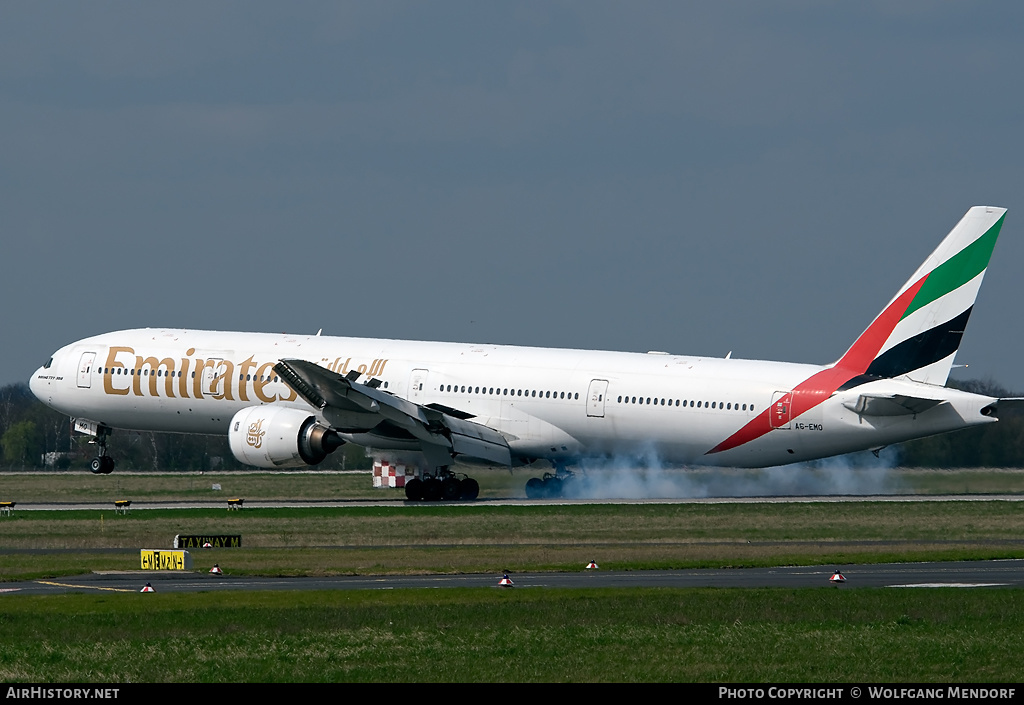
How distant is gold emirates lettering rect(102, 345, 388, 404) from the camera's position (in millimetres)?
54438

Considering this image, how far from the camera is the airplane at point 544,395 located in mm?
49250

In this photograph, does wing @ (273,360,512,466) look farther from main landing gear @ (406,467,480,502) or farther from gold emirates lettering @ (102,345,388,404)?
gold emirates lettering @ (102,345,388,404)

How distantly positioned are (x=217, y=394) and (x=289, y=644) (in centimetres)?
3659

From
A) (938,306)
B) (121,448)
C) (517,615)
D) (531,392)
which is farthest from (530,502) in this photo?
(121,448)

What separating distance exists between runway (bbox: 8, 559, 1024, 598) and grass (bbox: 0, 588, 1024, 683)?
4.69 feet

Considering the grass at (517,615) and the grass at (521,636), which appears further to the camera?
the grass at (517,615)

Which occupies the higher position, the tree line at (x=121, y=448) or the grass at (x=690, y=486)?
the tree line at (x=121, y=448)

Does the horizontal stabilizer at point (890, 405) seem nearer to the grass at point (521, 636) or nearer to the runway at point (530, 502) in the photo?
the runway at point (530, 502)

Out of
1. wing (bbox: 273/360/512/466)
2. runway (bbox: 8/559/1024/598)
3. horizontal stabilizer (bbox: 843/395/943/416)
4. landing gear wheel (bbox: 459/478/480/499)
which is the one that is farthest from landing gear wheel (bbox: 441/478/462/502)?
runway (bbox: 8/559/1024/598)

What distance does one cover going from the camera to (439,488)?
5234 cm

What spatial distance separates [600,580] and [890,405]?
23.6 metres

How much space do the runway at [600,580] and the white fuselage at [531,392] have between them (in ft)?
64.5

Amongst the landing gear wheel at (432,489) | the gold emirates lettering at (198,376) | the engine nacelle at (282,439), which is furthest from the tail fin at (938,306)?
the engine nacelle at (282,439)
